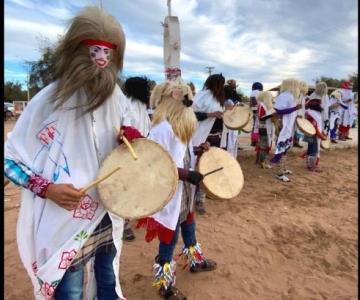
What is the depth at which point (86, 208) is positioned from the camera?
1632 mm

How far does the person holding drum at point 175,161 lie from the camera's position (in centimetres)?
245

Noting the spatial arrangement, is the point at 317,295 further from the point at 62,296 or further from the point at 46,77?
the point at 46,77

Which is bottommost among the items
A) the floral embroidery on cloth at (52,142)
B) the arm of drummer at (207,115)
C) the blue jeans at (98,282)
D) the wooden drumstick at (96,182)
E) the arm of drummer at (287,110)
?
the blue jeans at (98,282)

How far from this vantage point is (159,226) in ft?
8.09

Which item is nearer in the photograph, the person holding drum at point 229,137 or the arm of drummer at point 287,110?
the person holding drum at point 229,137

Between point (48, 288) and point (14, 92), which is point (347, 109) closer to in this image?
point (48, 288)

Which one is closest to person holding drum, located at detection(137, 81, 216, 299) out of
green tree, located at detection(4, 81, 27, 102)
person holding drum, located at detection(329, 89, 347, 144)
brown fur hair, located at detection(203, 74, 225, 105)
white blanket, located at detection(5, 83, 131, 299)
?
white blanket, located at detection(5, 83, 131, 299)

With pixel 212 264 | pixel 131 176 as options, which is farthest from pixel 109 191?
pixel 212 264

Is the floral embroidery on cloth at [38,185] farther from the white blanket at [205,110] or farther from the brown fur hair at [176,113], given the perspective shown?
the white blanket at [205,110]

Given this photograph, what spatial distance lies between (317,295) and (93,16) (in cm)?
261

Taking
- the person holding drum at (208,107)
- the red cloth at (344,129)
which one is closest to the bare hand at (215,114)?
the person holding drum at (208,107)

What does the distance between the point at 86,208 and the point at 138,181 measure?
0.27 metres

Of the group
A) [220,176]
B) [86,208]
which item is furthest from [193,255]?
[86,208]

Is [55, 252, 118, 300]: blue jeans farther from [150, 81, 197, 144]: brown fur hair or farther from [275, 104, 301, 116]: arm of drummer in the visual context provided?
[275, 104, 301, 116]: arm of drummer
